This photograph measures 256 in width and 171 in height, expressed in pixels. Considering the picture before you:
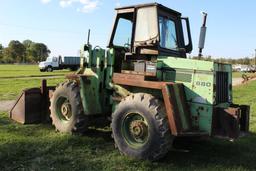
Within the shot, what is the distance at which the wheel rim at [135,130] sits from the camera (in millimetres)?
6668

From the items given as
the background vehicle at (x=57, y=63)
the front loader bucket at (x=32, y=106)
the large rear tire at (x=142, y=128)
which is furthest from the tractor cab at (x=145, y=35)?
the background vehicle at (x=57, y=63)

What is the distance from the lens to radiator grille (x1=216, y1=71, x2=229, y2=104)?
6711mm

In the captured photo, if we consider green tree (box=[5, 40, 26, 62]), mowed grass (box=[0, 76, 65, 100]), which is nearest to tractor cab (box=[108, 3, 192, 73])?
mowed grass (box=[0, 76, 65, 100])

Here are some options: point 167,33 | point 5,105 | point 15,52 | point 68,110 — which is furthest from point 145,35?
point 15,52

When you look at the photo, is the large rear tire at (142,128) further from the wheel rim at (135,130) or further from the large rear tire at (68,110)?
the large rear tire at (68,110)

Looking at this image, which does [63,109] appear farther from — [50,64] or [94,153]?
[50,64]

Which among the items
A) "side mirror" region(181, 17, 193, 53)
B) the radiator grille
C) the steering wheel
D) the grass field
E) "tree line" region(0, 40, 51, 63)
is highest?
"tree line" region(0, 40, 51, 63)

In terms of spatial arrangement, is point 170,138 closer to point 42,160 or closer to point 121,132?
point 121,132

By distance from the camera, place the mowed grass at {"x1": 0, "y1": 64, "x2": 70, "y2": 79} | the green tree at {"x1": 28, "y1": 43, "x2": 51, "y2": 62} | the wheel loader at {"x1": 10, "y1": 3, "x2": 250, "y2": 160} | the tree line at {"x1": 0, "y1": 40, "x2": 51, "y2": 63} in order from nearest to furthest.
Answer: the wheel loader at {"x1": 10, "y1": 3, "x2": 250, "y2": 160}, the mowed grass at {"x1": 0, "y1": 64, "x2": 70, "y2": 79}, the tree line at {"x1": 0, "y1": 40, "x2": 51, "y2": 63}, the green tree at {"x1": 28, "y1": 43, "x2": 51, "y2": 62}

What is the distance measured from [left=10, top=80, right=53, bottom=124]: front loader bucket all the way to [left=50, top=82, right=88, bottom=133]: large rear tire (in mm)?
950

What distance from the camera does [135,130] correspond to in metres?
6.77

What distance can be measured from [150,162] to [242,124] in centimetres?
194

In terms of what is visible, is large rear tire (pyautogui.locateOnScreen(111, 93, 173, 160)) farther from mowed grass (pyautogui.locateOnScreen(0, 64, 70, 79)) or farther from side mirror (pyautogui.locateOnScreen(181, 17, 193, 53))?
mowed grass (pyautogui.locateOnScreen(0, 64, 70, 79))

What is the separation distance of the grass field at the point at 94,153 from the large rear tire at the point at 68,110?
21 centimetres
